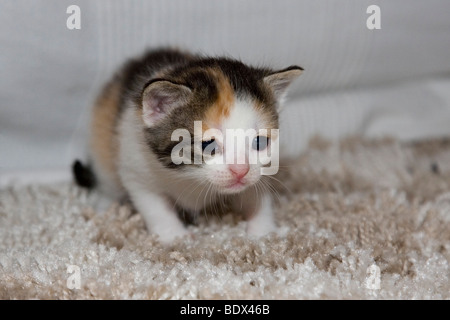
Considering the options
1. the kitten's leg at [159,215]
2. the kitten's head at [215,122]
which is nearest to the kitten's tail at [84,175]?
the kitten's leg at [159,215]

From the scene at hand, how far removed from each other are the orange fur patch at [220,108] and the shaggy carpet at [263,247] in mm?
288

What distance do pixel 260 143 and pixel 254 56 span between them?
742 mm

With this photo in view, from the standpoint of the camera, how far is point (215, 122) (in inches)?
49.1

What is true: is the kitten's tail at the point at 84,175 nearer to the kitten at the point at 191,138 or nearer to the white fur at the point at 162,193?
the kitten at the point at 191,138

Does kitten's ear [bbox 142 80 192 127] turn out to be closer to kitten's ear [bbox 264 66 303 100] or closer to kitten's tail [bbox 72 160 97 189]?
kitten's ear [bbox 264 66 303 100]

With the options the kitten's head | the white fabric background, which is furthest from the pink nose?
the white fabric background

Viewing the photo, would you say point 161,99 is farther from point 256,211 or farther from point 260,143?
point 256,211

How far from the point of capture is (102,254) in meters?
1.26

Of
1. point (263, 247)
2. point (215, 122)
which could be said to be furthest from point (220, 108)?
point (263, 247)

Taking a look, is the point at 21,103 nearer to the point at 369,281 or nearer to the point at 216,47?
the point at 216,47

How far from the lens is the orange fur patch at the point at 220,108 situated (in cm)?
125

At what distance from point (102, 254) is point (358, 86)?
1.40 meters
